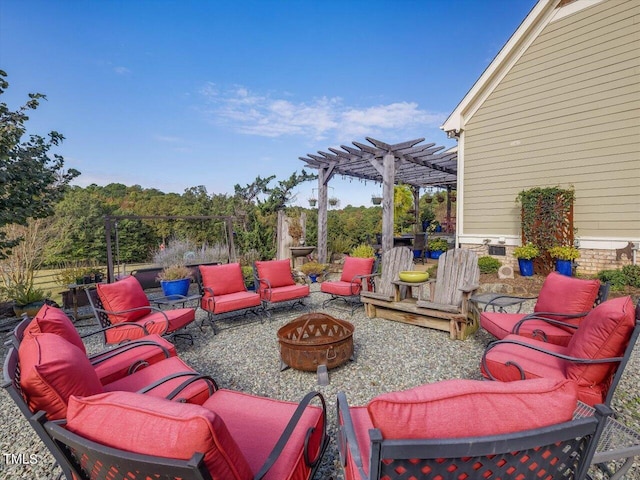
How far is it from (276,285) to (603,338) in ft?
13.5

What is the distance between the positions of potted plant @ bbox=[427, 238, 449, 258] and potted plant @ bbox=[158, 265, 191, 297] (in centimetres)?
810

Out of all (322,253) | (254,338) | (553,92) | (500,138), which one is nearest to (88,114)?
(322,253)

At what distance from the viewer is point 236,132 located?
11391mm

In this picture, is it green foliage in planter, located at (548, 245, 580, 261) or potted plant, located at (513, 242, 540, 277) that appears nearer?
green foliage in planter, located at (548, 245, 580, 261)

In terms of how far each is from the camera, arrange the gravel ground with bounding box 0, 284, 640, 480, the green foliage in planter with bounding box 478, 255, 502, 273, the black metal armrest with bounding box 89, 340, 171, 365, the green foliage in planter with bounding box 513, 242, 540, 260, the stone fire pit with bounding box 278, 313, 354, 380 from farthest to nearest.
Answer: the green foliage in planter with bounding box 478, 255, 502, 273, the green foliage in planter with bounding box 513, 242, 540, 260, the stone fire pit with bounding box 278, 313, 354, 380, the black metal armrest with bounding box 89, 340, 171, 365, the gravel ground with bounding box 0, 284, 640, 480

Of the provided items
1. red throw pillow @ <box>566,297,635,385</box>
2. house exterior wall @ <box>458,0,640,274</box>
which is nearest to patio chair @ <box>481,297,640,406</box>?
red throw pillow @ <box>566,297,635,385</box>

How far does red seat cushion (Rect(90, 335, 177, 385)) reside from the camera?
7.48 ft

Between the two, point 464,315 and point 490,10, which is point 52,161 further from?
point 490,10

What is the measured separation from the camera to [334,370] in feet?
10.2

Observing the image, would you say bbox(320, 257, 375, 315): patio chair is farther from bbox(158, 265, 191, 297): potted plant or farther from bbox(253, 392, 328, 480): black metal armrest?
bbox(253, 392, 328, 480): black metal armrest

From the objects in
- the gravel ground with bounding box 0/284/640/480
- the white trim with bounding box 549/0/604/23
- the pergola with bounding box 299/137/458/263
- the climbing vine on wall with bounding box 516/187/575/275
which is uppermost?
the white trim with bounding box 549/0/604/23

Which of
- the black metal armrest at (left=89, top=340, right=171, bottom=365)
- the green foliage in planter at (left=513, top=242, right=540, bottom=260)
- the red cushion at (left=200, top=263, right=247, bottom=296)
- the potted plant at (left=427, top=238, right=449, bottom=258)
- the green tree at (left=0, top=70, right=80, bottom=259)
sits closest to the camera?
the black metal armrest at (left=89, top=340, right=171, bottom=365)

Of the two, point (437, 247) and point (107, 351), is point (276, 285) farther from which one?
point (437, 247)

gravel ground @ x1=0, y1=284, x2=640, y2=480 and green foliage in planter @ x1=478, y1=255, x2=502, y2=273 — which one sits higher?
green foliage in planter @ x1=478, y1=255, x2=502, y2=273
